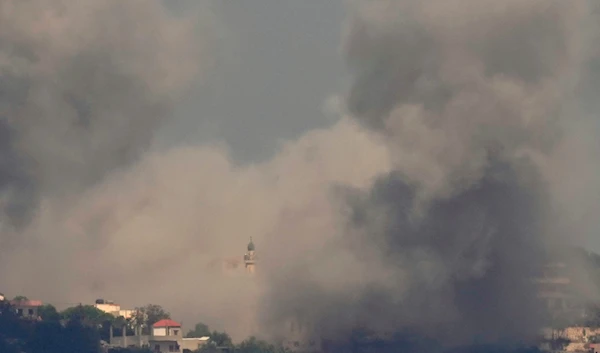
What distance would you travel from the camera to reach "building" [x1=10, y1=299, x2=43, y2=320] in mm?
125756

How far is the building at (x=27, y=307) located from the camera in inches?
4951

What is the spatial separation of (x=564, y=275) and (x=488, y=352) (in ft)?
36.3

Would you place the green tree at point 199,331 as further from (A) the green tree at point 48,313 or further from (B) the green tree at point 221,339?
(A) the green tree at point 48,313

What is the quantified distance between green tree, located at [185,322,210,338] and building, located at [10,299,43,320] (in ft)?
38.8

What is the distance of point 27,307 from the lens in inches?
5094

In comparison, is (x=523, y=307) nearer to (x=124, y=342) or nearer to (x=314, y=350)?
(x=314, y=350)

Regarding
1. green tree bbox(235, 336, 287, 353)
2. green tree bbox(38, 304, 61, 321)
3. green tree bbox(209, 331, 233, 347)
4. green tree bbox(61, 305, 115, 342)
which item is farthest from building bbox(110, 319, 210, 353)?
green tree bbox(235, 336, 287, 353)

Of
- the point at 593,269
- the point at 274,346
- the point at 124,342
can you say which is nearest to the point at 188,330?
the point at 124,342

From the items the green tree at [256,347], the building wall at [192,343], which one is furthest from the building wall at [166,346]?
the green tree at [256,347]

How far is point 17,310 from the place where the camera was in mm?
125875

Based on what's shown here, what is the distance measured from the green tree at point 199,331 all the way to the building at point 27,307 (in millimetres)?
11824

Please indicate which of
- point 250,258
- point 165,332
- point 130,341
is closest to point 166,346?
point 165,332

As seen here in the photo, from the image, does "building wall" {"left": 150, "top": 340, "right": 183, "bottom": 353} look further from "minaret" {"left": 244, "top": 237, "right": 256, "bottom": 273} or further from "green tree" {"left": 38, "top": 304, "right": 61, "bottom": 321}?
"minaret" {"left": 244, "top": 237, "right": 256, "bottom": 273}

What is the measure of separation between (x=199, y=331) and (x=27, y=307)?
1339 cm
